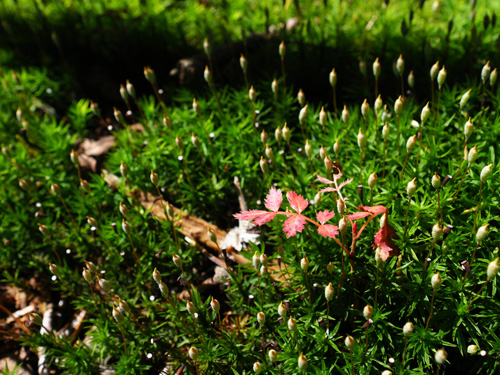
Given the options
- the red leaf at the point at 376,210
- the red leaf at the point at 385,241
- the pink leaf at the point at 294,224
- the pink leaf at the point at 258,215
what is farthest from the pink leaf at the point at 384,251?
the pink leaf at the point at 258,215

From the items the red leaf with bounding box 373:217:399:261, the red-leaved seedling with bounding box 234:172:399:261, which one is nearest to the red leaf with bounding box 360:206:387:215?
the red-leaved seedling with bounding box 234:172:399:261

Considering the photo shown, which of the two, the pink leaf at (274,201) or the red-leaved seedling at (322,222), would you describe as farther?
the pink leaf at (274,201)

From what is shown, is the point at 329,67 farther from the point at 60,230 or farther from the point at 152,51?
the point at 60,230

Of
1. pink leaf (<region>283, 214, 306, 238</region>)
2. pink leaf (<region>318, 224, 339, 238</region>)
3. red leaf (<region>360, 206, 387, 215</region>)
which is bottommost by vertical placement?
red leaf (<region>360, 206, 387, 215</region>)

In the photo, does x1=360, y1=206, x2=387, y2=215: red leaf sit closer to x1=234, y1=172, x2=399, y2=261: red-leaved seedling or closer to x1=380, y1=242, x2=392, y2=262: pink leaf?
x1=234, y1=172, x2=399, y2=261: red-leaved seedling

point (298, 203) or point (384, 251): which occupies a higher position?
point (298, 203)

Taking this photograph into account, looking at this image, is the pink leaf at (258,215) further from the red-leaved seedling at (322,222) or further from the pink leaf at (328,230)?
the pink leaf at (328,230)

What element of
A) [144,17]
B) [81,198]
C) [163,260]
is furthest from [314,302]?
[144,17]

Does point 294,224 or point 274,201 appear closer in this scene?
point 294,224

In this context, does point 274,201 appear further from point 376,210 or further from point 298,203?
point 376,210

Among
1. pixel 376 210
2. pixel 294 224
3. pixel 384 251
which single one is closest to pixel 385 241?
pixel 384 251

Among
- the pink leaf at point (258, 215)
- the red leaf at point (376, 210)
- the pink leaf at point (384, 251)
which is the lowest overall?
the pink leaf at point (384, 251)
